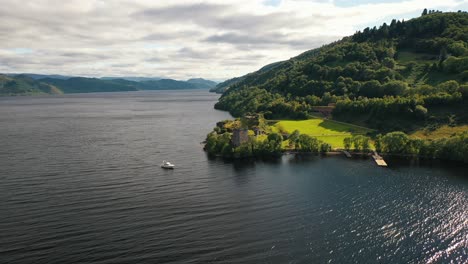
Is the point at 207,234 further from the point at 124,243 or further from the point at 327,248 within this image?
the point at 327,248

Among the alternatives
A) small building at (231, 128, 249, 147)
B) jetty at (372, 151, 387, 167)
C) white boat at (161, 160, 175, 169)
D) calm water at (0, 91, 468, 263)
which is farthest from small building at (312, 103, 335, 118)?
white boat at (161, 160, 175, 169)

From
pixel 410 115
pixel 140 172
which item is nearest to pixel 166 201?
pixel 140 172

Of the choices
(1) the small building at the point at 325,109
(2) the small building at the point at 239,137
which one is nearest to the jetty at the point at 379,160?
(2) the small building at the point at 239,137

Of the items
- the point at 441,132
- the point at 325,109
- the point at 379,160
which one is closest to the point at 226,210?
the point at 379,160

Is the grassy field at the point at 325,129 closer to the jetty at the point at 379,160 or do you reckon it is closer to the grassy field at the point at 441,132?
the jetty at the point at 379,160

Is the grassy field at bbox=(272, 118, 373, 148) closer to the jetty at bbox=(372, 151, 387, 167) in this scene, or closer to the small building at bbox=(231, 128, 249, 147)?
the jetty at bbox=(372, 151, 387, 167)
